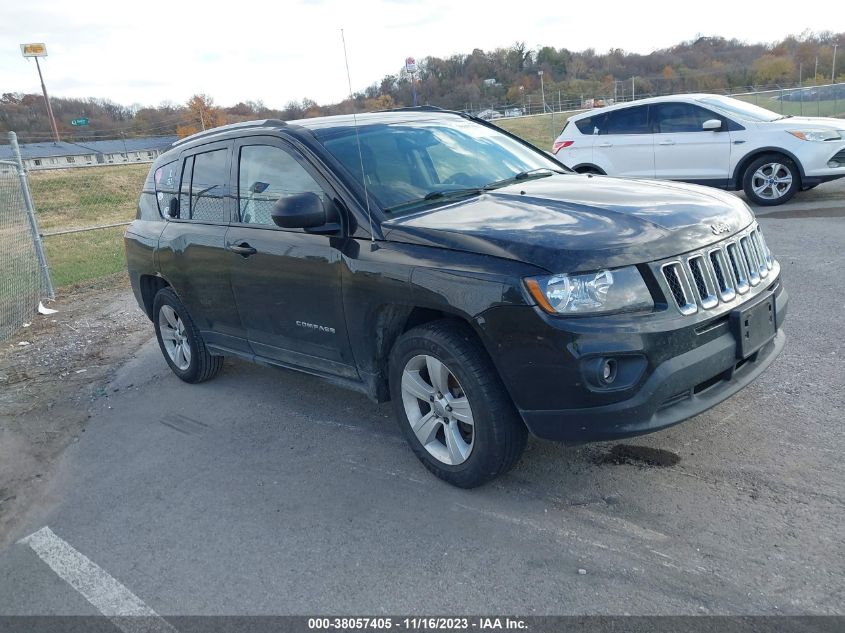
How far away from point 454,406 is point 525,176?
1804 millimetres

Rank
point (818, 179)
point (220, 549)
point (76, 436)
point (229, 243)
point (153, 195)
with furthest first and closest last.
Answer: point (818, 179), point (153, 195), point (76, 436), point (229, 243), point (220, 549)

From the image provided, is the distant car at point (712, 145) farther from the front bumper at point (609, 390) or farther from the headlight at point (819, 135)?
the front bumper at point (609, 390)

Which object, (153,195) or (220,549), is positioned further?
(153,195)

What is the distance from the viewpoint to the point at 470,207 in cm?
385

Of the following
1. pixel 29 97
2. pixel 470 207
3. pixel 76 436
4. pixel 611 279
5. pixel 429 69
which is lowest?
pixel 76 436

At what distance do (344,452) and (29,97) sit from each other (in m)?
69.1

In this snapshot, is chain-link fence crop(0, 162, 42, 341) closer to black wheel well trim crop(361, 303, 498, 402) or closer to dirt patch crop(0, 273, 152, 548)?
dirt patch crop(0, 273, 152, 548)

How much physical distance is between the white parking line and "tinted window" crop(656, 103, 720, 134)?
1044 centimetres

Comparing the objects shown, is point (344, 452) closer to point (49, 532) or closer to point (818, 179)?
point (49, 532)

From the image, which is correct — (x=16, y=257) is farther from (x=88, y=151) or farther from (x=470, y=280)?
(x=88, y=151)

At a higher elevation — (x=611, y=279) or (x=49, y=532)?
(x=611, y=279)

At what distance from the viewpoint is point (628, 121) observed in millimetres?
11656

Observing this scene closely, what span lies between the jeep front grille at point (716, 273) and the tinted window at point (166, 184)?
394 cm

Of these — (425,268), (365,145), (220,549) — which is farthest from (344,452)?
(365,145)
